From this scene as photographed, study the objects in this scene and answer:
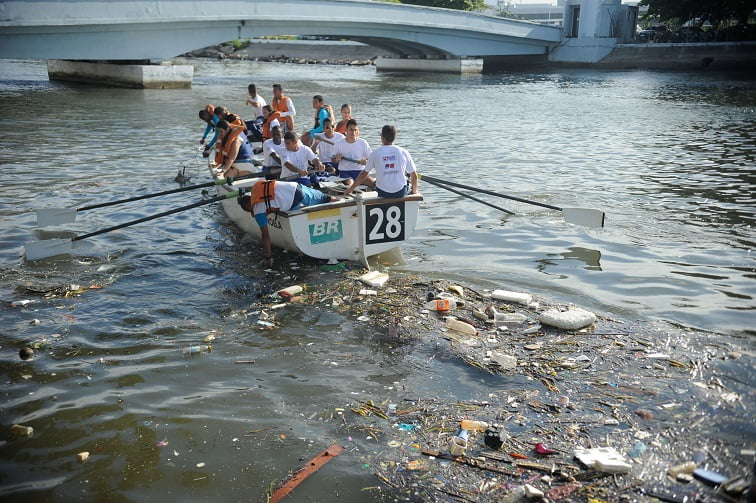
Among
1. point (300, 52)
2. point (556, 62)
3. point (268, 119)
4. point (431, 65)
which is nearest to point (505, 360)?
point (268, 119)

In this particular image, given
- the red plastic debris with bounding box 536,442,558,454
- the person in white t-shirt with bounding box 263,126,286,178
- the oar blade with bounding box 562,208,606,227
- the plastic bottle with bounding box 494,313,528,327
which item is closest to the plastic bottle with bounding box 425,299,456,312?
the plastic bottle with bounding box 494,313,528,327

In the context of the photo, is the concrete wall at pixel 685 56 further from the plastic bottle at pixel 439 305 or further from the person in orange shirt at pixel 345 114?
the plastic bottle at pixel 439 305

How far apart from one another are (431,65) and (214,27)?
23.7 metres

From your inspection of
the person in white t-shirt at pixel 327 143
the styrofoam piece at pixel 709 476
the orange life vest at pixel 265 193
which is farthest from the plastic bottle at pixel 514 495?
the person in white t-shirt at pixel 327 143

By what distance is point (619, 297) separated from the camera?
31.0 ft

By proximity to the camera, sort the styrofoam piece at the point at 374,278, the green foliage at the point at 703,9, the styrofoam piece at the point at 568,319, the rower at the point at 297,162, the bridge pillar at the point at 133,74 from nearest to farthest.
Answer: the styrofoam piece at the point at 568,319 < the styrofoam piece at the point at 374,278 < the rower at the point at 297,162 < the bridge pillar at the point at 133,74 < the green foliage at the point at 703,9

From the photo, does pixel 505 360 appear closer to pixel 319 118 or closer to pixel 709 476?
pixel 709 476

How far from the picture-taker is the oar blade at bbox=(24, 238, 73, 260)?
1067 cm

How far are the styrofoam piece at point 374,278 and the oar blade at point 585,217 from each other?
4.02m

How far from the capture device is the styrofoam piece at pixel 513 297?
9.02 meters

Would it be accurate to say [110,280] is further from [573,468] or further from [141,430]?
[573,468]

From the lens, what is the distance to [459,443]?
582cm

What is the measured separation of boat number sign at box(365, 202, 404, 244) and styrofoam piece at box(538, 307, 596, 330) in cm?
302

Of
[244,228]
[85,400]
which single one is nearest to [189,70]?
[244,228]
